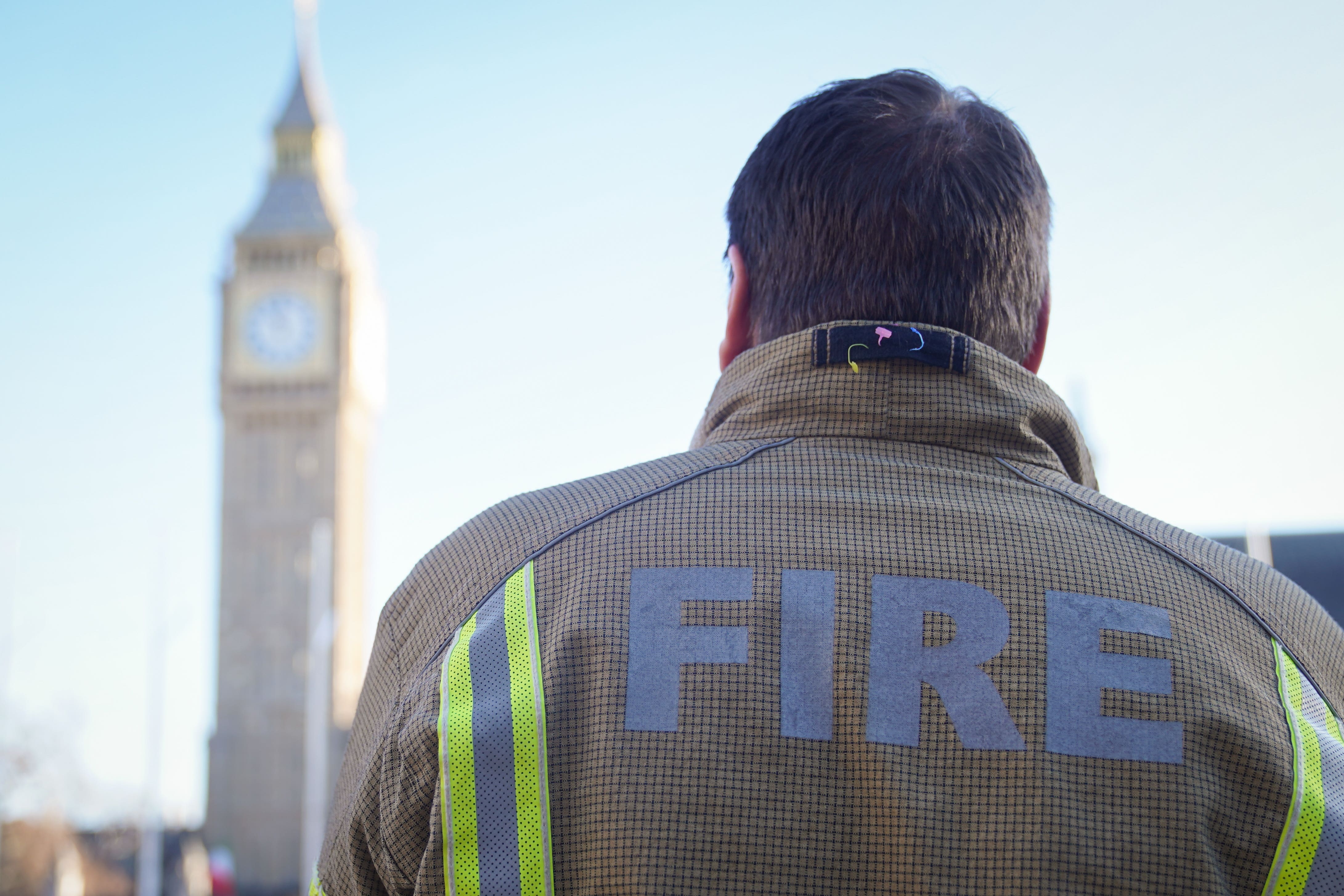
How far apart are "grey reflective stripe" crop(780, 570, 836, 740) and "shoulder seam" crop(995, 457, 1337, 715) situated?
240 mm

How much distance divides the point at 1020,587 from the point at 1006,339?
0.33 m

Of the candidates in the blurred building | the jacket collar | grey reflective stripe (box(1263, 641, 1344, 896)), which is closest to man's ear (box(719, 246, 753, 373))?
the jacket collar

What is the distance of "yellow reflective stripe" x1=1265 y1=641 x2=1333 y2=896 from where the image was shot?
1165mm

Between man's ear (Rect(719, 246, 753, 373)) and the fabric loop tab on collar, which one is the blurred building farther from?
the fabric loop tab on collar

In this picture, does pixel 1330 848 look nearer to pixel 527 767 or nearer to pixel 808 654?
pixel 808 654

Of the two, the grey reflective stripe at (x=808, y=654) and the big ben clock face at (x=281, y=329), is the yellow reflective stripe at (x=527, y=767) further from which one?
the big ben clock face at (x=281, y=329)

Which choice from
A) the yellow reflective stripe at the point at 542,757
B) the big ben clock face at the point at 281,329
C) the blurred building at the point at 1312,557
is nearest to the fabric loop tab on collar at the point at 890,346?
the yellow reflective stripe at the point at 542,757

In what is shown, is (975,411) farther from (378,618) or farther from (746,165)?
(378,618)

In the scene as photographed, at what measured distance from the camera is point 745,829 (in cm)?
117

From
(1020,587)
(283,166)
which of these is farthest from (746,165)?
(283,166)

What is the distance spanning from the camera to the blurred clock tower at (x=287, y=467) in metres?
41.2

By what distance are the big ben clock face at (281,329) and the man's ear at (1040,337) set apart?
43714mm

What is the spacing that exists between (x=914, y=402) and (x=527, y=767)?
475 mm

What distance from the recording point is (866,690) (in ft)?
3.95
